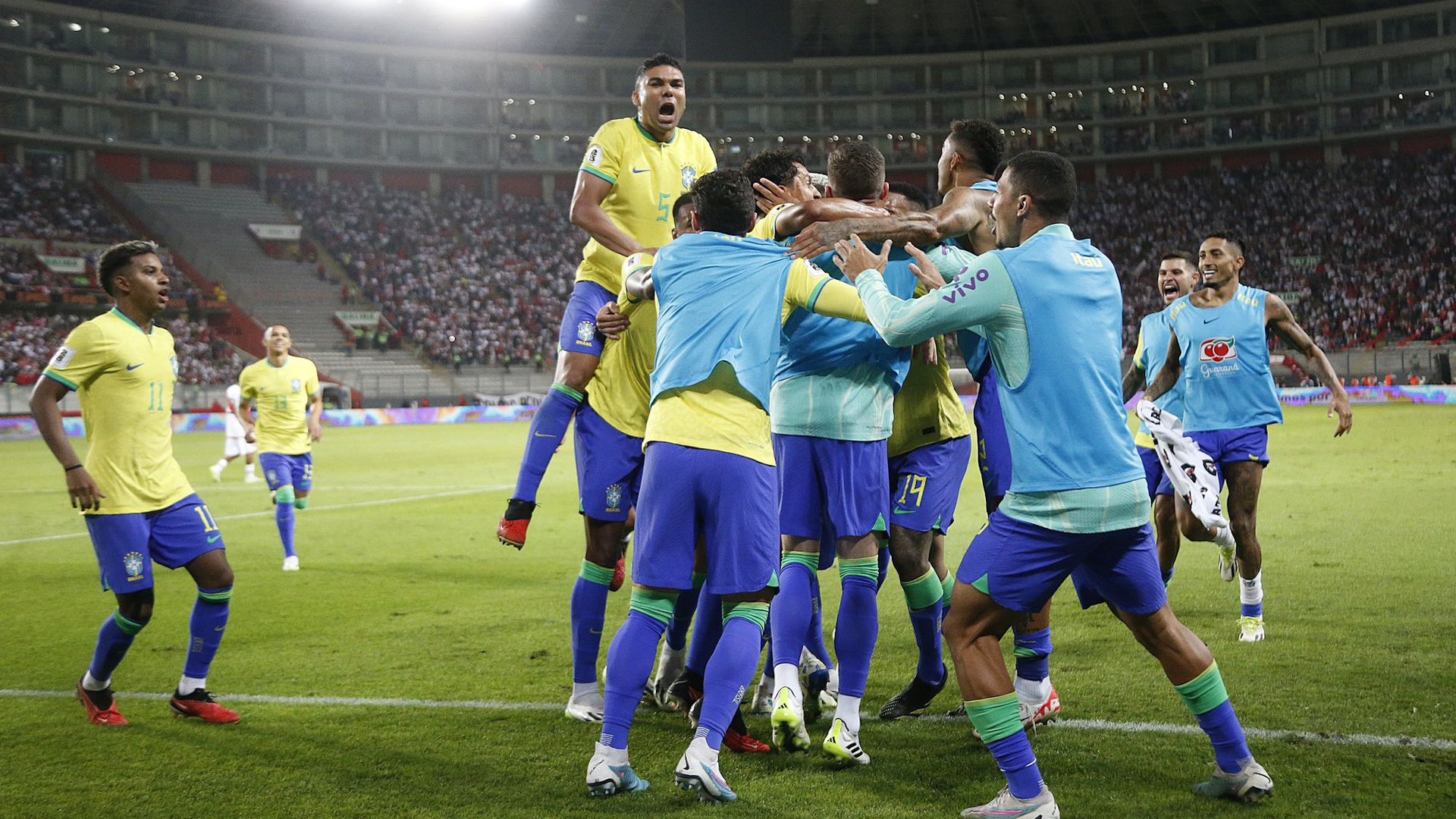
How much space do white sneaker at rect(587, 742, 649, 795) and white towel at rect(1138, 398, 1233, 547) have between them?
4.32 meters

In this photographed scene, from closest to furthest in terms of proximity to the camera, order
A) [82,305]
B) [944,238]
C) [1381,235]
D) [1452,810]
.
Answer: [1452,810] → [944,238] → [82,305] → [1381,235]

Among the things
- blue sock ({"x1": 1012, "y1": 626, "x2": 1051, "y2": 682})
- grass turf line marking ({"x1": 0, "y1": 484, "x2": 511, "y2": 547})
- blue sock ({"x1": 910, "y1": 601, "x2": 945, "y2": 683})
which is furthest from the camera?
grass turf line marking ({"x1": 0, "y1": 484, "x2": 511, "y2": 547})

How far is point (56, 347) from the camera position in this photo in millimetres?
43469

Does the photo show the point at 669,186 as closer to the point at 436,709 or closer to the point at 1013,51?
the point at 436,709

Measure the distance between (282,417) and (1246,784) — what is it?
10.4 metres

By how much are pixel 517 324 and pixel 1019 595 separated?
164 ft

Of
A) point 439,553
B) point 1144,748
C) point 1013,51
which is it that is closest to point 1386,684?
point 1144,748

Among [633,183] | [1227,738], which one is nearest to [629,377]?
[633,183]

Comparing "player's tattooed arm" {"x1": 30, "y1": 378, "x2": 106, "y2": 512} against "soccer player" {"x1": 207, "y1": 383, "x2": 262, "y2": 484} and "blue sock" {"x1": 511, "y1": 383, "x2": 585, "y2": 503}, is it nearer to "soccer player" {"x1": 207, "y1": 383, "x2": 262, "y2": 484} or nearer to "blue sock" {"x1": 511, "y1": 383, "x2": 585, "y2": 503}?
"blue sock" {"x1": 511, "y1": 383, "x2": 585, "y2": 503}

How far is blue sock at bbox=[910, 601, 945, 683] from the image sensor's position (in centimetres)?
535

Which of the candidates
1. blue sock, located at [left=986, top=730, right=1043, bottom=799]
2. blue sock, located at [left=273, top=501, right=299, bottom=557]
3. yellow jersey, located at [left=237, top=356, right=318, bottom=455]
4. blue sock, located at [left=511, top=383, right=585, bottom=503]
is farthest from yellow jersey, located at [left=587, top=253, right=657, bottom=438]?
yellow jersey, located at [left=237, top=356, right=318, bottom=455]

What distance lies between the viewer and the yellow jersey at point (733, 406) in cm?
434

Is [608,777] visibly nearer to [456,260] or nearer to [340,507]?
[340,507]

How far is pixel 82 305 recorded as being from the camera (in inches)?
1841
